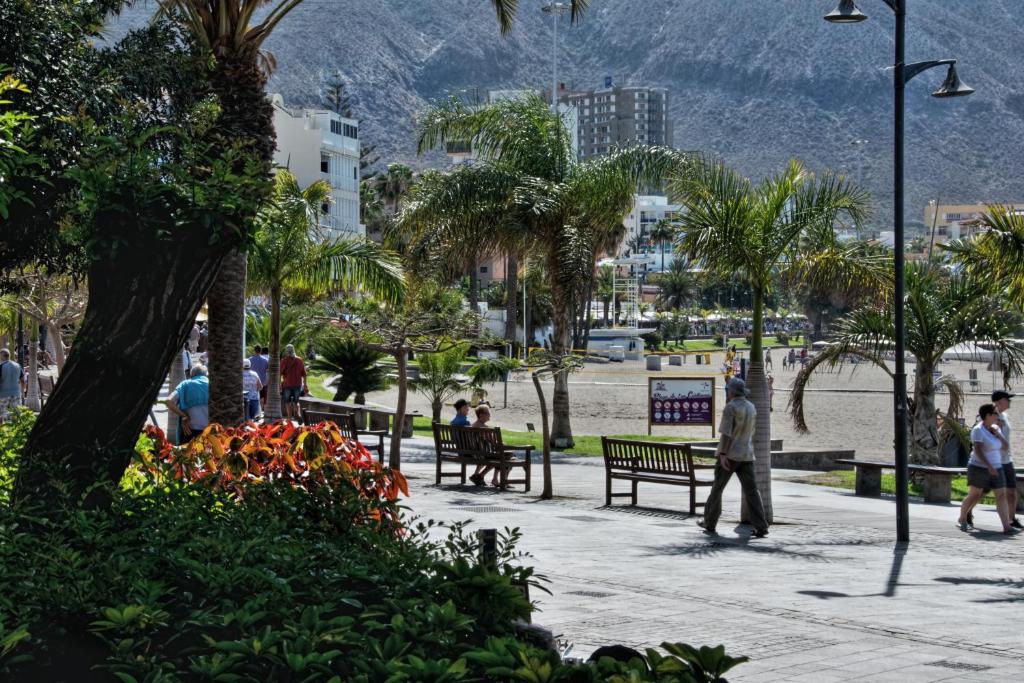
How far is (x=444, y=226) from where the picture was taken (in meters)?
24.0

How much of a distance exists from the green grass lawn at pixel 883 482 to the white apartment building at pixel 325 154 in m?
88.9

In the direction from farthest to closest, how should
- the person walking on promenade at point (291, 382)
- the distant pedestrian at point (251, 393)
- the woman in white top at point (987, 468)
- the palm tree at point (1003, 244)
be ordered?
the person walking on promenade at point (291, 382) → the distant pedestrian at point (251, 393) → the woman in white top at point (987, 468) → the palm tree at point (1003, 244)

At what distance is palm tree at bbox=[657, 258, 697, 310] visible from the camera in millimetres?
159375

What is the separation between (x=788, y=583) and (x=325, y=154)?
103 m

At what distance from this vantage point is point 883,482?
18.7 m

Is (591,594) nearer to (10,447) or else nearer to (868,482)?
(10,447)

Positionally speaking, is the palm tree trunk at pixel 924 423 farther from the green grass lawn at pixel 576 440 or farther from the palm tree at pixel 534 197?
the palm tree at pixel 534 197

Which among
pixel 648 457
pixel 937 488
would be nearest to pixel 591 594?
pixel 648 457

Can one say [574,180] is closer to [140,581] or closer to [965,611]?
[965,611]

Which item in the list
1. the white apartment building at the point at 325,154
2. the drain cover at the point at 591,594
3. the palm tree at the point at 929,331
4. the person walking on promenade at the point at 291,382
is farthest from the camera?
the white apartment building at the point at 325,154

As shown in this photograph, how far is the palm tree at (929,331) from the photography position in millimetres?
17906

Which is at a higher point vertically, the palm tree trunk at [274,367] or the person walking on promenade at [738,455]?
the palm tree trunk at [274,367]

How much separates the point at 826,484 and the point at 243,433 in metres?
11.8

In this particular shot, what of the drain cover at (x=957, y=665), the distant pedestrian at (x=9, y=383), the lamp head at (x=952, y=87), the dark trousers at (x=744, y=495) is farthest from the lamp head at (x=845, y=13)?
the distant pedestrian at (x=9, y=383)
